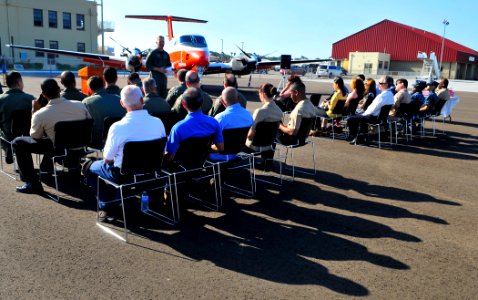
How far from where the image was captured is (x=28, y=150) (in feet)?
17.5

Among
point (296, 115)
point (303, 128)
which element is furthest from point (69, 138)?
point (303, 128)

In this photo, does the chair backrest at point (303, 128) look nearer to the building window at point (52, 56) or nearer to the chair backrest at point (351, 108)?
the chair backrest at point (351, 108)

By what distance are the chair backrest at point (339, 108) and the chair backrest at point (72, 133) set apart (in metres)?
6.14

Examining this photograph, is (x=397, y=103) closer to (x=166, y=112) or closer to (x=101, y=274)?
(x=166, y=112)

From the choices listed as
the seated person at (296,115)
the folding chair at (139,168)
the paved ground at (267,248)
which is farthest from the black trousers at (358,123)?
the folding chair at (139,168)

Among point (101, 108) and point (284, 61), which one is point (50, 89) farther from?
point (284, 61)

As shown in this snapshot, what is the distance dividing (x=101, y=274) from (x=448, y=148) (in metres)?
8.62

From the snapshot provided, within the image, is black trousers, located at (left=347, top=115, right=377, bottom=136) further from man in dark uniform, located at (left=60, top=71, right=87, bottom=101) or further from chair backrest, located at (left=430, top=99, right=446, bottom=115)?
man in dark uniform, located at (left=60, top=71, right=87, bottom=101)

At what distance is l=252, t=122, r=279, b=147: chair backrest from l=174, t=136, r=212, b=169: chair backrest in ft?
3.62

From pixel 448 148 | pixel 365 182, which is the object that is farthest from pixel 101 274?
pixel 448 148

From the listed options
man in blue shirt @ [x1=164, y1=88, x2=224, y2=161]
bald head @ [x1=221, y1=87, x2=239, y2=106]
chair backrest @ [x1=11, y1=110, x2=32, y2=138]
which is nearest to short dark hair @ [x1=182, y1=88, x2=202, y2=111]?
man in blue shirt @ [x1=164, y1=88, x2=224, y2=161]

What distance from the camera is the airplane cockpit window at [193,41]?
750 inches

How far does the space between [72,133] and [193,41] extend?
1497 centimetres

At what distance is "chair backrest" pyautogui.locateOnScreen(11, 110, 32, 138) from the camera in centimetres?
553
